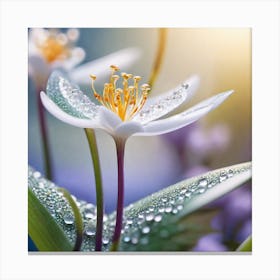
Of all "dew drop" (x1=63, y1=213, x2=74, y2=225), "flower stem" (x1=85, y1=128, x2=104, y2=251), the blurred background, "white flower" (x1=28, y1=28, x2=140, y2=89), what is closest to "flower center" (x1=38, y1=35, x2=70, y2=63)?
"white flower" (x1=28, y1=28, x2=140, y2=89)

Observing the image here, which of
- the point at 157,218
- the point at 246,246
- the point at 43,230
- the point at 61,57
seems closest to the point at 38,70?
the point at 61,57

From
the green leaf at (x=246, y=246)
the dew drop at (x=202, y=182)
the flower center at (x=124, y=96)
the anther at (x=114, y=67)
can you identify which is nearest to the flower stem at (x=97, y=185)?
the flower center at (x=124, y=96)

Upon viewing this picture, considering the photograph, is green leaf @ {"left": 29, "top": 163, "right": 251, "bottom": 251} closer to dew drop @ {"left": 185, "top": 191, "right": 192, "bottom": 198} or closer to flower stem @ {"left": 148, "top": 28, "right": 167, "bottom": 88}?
dew drop @ {"left": 185, "top": 191, "right": 192, "bottom": 198}

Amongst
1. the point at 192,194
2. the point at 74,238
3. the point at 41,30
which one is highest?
the point at 41,30

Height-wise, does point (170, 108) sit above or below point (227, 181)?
above
